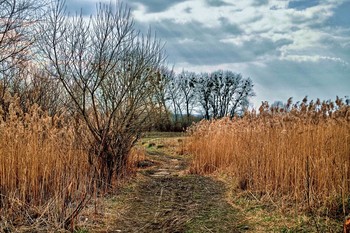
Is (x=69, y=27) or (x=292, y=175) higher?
(x=69, y=27)

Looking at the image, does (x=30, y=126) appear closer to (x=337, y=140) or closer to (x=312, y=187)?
(x=312, y=187)

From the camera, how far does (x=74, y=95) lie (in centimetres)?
723

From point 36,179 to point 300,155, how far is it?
3.75 m

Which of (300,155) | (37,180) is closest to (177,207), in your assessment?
(300,155)

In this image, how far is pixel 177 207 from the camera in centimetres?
591

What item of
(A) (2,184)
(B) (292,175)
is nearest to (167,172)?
(B) (292,175)

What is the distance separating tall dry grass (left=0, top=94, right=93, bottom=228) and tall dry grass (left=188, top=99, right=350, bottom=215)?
2845 millimetres

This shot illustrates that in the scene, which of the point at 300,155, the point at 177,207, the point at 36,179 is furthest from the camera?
the point at 177,207

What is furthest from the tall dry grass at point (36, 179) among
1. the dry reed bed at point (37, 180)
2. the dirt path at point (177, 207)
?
the dirt path at point (177, 207)

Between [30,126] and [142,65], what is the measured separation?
3.05 meters

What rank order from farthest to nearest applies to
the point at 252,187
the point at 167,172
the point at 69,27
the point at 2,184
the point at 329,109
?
1. the point at 167,172
2. the point at 69,27
3. the point at 252,187
4. the point at 329,109
5. the point at 2,184

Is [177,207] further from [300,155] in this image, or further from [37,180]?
[37,180]

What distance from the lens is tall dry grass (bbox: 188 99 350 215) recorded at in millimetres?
4848

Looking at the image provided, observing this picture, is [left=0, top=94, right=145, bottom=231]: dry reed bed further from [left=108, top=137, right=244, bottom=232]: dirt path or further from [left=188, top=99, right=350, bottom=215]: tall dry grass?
[left=188, top=99, right=350, bottom=215]: tall dry grass
